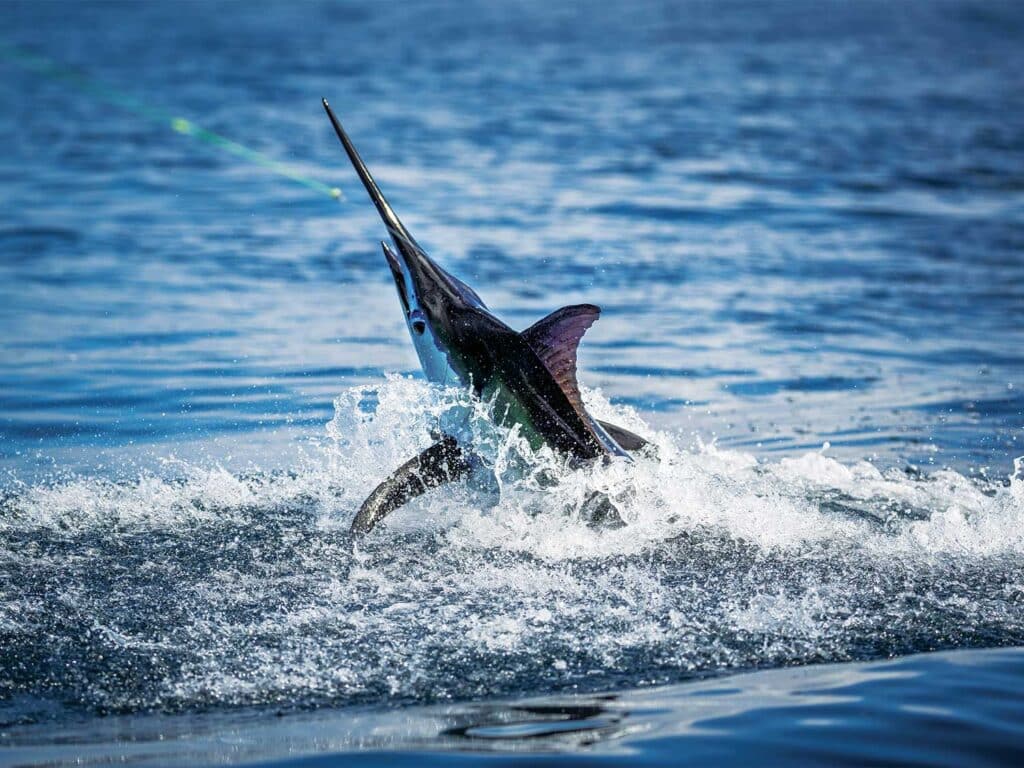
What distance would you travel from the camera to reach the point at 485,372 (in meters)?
7.40

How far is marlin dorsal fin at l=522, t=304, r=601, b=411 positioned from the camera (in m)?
7.45

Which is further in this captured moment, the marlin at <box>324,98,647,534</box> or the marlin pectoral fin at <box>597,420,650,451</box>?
the marlin pectoral fin at <box>597,420,650,451</box>

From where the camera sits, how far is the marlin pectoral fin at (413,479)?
734 centimetres

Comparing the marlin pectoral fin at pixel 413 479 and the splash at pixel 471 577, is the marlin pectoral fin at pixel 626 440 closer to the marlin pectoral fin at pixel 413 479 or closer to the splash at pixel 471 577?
the splash at pixel 471 577

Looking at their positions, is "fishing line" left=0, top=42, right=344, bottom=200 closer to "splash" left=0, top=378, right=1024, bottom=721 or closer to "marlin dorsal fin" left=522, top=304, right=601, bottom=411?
"splash" left=0, top=378, right=1024, bottom=721

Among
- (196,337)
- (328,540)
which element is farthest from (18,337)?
(328,540)

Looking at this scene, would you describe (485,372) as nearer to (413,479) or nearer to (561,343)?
Result: (561,343)

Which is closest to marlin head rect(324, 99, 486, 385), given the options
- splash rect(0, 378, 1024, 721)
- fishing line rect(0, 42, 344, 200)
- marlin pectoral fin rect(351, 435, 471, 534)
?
splash rect(0, 378, 1024, 721)

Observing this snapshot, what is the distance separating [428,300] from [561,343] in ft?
2.50

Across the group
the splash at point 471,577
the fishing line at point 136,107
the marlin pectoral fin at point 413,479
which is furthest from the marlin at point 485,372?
the fishing line at point 136,107

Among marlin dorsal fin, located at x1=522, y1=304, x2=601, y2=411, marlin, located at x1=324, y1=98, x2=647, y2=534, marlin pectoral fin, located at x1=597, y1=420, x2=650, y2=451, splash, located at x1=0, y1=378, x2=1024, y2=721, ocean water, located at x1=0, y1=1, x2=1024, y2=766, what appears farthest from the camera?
marlin pectoral fin, located at x1=597, y1=420, x2=650, y2=451

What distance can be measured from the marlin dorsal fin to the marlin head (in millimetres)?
397

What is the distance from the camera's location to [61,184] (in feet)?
75.4

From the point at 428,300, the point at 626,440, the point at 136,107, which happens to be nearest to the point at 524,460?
the point at 626,440
